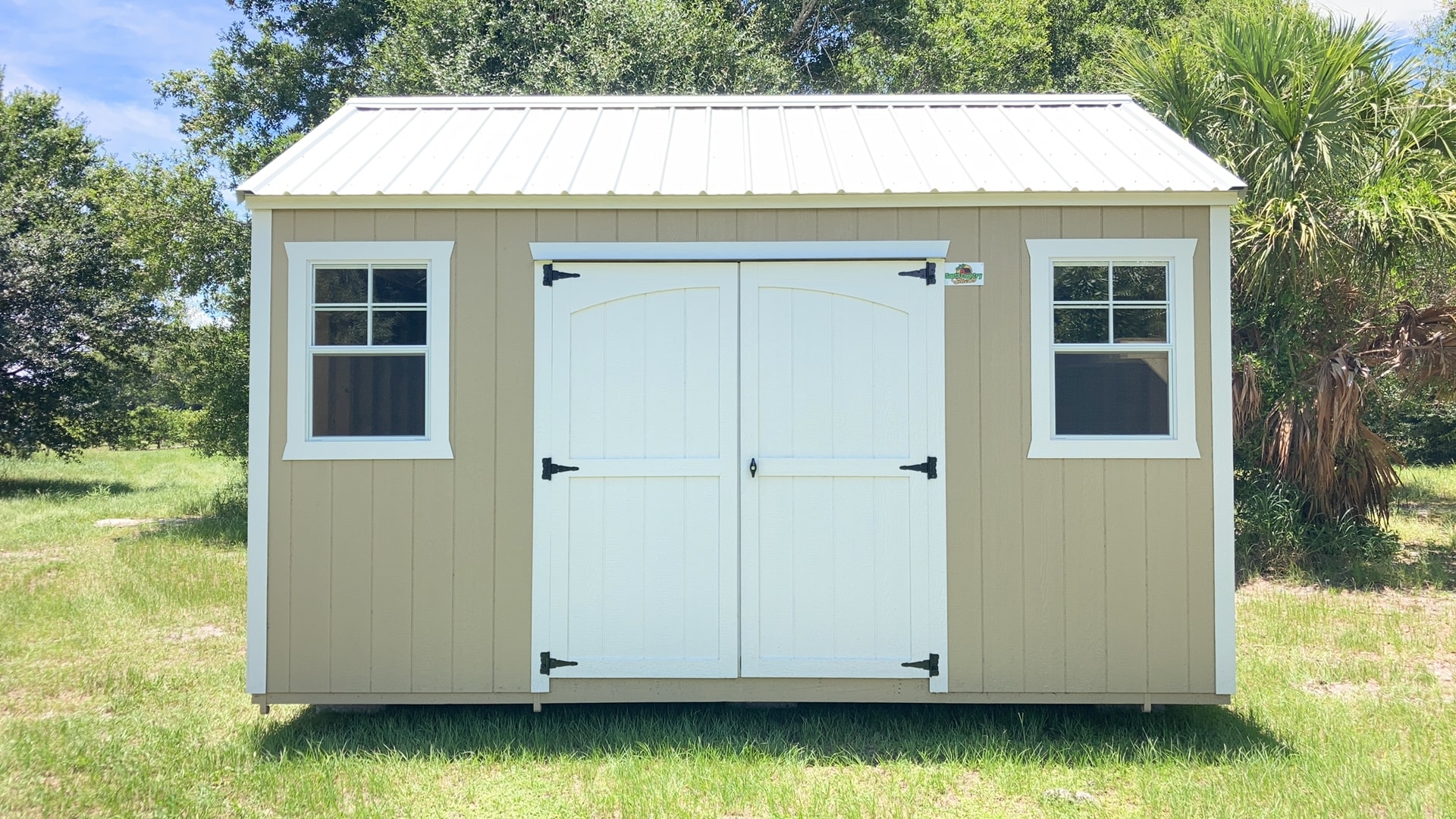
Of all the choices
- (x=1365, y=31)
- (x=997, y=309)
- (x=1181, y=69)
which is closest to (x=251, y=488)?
(x=997, y=309)

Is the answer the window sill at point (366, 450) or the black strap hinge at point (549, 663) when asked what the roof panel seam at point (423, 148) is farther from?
the black strap hinge at point (549, 663)

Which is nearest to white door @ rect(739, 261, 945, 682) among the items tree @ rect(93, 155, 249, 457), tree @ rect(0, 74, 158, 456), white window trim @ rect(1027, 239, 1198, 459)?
white window trim @ rect(1027, 239, 1198, 459)

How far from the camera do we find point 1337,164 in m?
7.75

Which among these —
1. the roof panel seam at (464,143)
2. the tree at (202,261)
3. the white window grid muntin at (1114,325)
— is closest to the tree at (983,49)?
the tree at (202,261)

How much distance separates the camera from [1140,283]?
4.54 m

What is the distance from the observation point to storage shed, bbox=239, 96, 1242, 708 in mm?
4488

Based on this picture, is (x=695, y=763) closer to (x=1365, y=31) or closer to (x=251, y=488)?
(x=251, y=488)

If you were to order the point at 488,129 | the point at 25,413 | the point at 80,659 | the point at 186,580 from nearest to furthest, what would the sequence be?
the point at 488,129
the point at 80,659
the point at 186,580
the point at 25,413

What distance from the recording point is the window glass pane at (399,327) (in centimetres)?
456

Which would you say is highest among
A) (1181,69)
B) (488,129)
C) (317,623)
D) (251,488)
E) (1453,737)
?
(1181,69)

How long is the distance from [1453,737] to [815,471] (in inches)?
126

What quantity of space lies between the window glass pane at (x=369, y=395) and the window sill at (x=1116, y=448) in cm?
283

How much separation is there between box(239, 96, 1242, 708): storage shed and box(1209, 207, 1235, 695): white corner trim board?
14 mm

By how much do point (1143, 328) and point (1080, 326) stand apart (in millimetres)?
283
